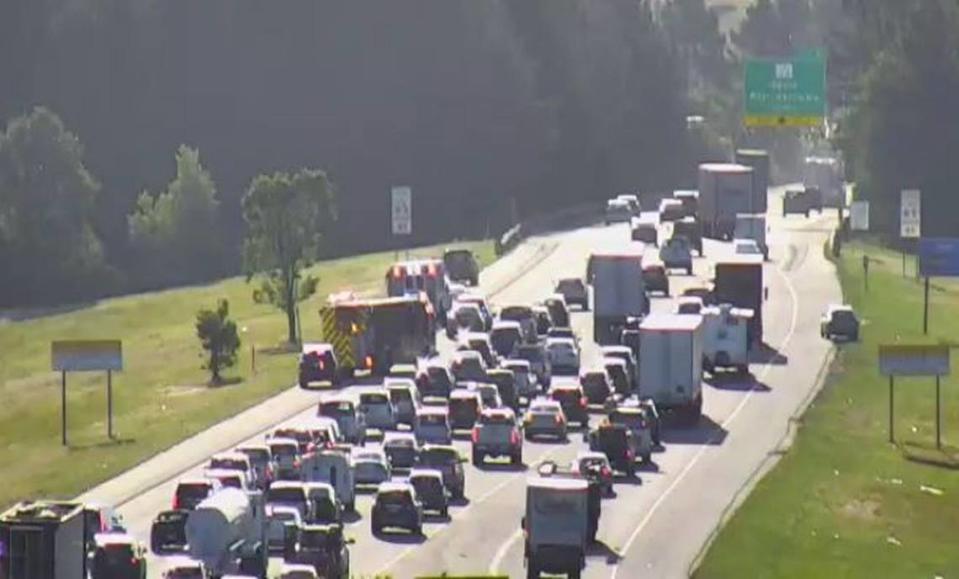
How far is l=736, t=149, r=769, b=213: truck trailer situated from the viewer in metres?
125

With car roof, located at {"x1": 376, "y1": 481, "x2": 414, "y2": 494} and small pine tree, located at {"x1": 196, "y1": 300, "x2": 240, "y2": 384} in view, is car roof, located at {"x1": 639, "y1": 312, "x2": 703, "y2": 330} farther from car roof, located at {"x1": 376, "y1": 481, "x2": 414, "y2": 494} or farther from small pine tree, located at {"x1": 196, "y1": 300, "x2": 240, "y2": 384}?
car roof, located at {"x1": 376, "y1": 481, "x2": 414, "y2": 494}

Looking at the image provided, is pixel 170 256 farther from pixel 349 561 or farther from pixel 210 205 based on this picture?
pixel 349 561

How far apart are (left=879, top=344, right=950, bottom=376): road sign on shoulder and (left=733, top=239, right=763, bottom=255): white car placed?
120ft

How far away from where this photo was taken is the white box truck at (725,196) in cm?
12169

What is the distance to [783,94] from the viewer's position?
116 m

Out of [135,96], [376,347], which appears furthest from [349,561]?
[135,96]

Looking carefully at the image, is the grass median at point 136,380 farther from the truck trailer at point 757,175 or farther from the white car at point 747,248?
the truck trailer at point 757,175

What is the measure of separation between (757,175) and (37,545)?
90.2m

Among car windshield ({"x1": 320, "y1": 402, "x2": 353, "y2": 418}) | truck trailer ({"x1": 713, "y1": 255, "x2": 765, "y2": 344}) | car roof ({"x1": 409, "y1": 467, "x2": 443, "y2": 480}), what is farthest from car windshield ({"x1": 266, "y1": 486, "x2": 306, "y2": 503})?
truck trailer ({"x1": 713, "y1": 255, "x2": 765, "y2": 344})

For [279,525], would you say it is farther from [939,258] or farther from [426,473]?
[939,258]

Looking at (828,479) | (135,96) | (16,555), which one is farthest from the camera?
(135,96)

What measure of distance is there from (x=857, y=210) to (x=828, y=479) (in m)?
59.6

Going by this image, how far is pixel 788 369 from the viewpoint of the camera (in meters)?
85.6

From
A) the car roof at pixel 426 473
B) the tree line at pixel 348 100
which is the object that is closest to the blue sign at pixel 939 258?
the car roof at pixel 426 473
